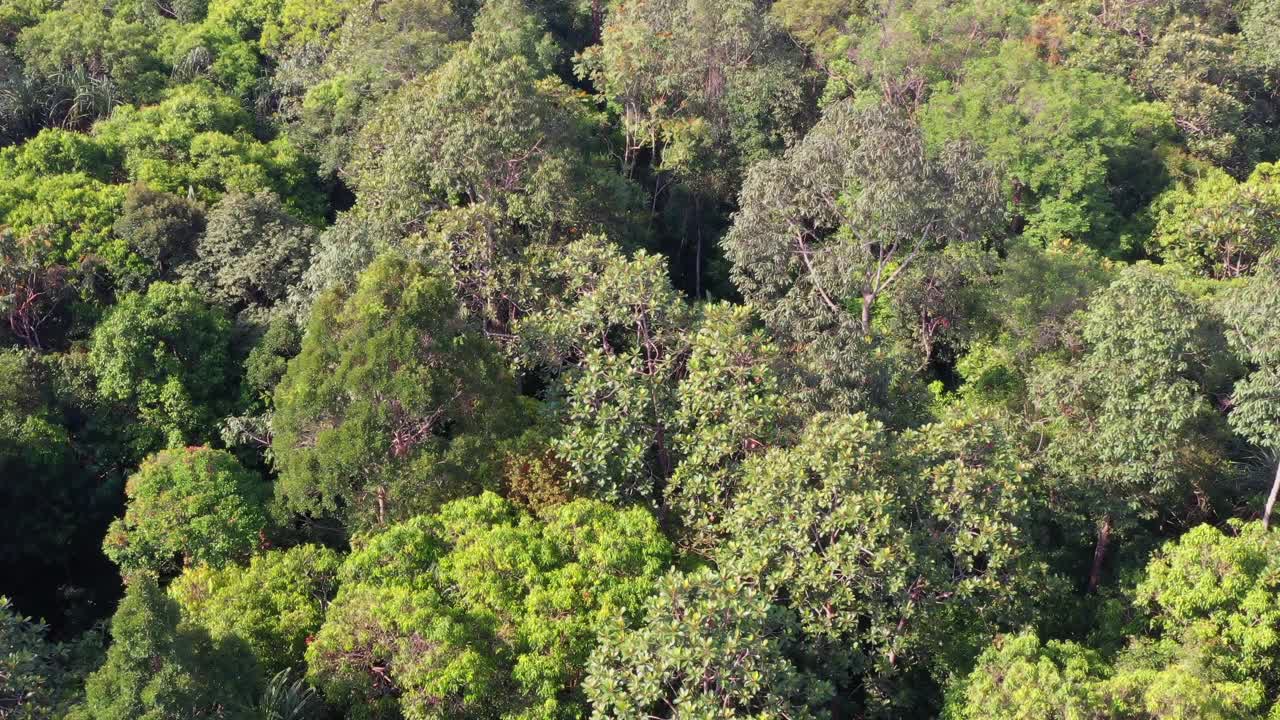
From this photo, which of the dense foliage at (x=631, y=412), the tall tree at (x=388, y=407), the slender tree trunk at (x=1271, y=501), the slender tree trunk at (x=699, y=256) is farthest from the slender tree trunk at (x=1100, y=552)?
the slender tree trunk at (x=699, y=256)

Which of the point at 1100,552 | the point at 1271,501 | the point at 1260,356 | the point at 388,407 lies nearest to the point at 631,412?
the point at 388,407

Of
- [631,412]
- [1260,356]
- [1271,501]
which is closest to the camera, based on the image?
[1260,356]

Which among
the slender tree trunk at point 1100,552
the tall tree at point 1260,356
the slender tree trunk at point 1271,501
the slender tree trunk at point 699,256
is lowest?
the slender tree trunk at point 699,256

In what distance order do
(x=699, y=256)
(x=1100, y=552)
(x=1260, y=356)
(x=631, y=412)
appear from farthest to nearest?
(x=699, y=256)
(x=1100, y=552)
(x=631, y=412)
(x=1260, y=356)

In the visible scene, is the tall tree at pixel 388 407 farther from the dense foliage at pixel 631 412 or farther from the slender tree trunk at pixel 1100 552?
the slender tree trunk at pixel 1100 552

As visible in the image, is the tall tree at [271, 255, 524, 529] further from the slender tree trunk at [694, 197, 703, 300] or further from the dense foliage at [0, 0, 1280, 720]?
the slender tree trunk at [694, 197, 703, 300]

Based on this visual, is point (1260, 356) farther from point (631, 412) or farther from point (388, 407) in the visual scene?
point (388, 407)

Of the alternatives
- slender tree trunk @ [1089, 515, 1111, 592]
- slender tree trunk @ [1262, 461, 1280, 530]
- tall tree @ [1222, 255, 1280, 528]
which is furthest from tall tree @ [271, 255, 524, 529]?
slender tree trunk @ [1262, 461, 1280, 530]

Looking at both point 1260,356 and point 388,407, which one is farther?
point 388,407
